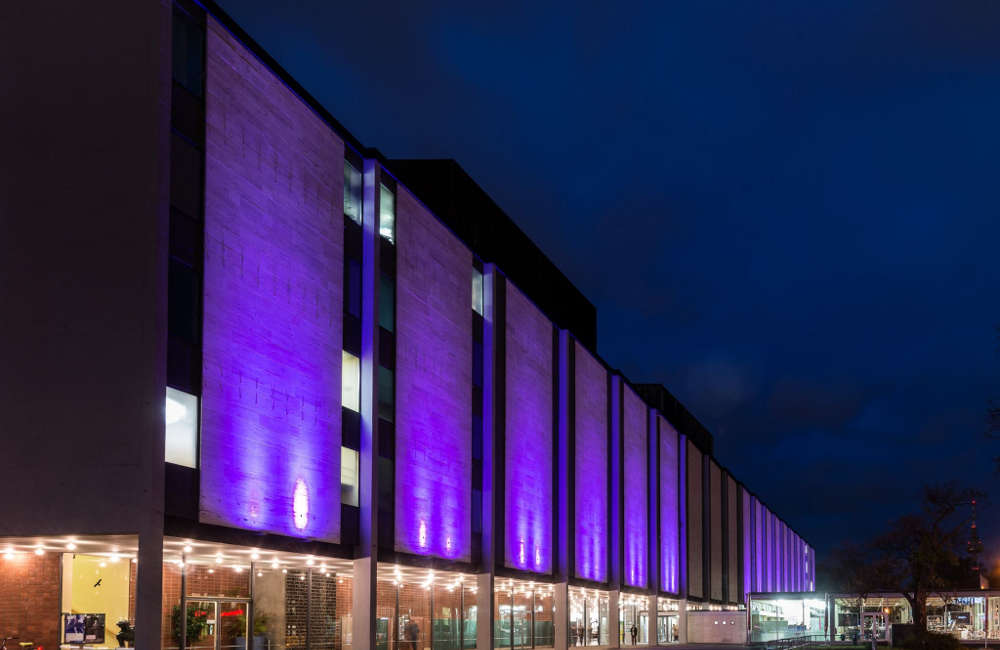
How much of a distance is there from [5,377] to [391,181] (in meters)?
18.1

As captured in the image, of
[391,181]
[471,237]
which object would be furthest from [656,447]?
[391,181]

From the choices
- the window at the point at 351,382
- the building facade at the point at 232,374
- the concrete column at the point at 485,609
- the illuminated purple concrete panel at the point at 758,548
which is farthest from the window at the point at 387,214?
the illuminated purple concrete panel at the point at 758,548

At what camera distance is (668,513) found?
307ft

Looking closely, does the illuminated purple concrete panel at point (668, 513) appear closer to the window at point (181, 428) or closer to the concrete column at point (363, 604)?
the concrete column at point (363, 604)

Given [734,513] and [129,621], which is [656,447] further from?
[129,621]

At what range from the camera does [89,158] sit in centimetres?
2912

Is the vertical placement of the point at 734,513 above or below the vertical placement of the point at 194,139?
below

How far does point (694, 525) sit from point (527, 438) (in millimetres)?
50071

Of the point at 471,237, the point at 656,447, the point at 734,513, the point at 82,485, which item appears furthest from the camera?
the point at 734,513

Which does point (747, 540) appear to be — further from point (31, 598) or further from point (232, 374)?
point (31, 598)

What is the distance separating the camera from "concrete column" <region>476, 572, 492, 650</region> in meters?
51.8

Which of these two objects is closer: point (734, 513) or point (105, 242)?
point (105, 242)

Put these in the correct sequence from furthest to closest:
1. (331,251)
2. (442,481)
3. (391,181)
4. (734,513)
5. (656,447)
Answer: (734,513) → (656,447) → (442,481) → (391,181) → (331,251)

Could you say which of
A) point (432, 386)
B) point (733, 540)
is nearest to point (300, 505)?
point (432, 386)
